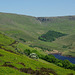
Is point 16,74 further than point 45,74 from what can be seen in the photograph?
No

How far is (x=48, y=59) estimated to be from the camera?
140 meters

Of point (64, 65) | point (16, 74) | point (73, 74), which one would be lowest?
point (64, 65)

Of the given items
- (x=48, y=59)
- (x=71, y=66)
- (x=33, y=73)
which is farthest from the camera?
(x=48, y=59)

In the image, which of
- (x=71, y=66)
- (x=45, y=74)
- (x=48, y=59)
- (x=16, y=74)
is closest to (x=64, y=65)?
(x=71, y=66)

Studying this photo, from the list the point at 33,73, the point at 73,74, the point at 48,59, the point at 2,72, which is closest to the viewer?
the point at 2,72

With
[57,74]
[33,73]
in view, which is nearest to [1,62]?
[33,73]

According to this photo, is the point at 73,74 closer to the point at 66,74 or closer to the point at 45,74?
the point at 66,74

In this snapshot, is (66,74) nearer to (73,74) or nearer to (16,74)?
(73,74)

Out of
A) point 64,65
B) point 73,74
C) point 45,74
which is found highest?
point 45,74

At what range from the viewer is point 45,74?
5388cm

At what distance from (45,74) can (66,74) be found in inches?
618

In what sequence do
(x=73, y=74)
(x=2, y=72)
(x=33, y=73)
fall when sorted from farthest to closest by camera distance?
(x=73, y=74), (x=33, y=73), (x=2, y=72)

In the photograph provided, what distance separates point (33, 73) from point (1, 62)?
42.4 feet

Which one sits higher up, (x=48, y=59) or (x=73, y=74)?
(x=73, y=74)
